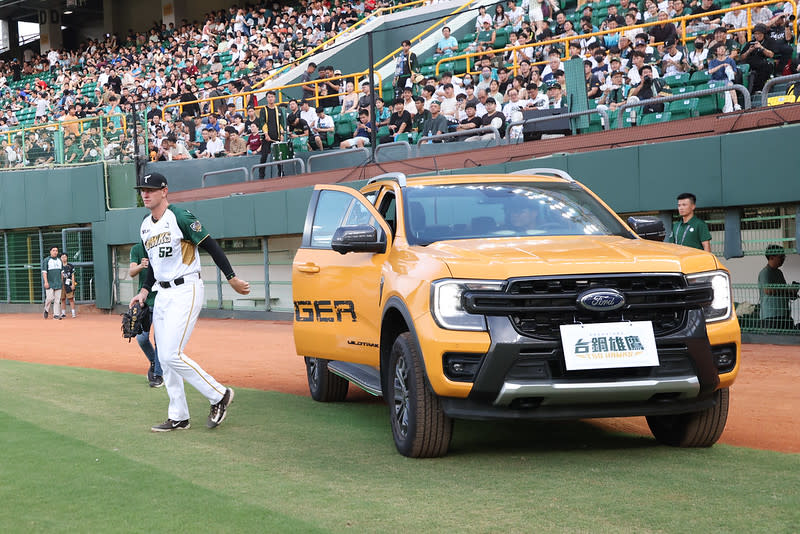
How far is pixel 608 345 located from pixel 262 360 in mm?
9116

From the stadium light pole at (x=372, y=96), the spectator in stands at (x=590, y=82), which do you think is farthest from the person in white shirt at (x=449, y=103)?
the spectator in stands at (x=590, y=82)

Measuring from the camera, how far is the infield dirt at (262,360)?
7805 mm

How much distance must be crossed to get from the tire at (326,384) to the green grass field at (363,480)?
31.3 inches

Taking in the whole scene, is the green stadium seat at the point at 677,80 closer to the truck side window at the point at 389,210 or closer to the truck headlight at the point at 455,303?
the truck side window at the point at 389,210

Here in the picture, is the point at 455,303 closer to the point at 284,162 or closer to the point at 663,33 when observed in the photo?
the point at 663,33

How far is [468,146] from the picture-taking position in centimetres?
1828

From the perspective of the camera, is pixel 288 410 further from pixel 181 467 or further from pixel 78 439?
pixel 181 467

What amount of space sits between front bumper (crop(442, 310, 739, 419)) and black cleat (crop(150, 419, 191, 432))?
2831mm

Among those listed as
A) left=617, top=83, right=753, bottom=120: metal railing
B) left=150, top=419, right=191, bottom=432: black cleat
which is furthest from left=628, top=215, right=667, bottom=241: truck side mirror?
left=617, top=83, right=753, bottom=120: metal railing

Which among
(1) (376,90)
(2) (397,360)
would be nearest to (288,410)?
(2) (397,360)

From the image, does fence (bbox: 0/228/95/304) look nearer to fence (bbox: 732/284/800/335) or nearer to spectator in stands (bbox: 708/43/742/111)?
spectator in stands (bbox: 708/43/742/111)

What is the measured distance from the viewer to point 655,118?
49.0ft

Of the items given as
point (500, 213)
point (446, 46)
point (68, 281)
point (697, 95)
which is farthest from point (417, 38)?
point (500, 213)

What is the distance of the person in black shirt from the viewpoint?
1983 centimetres
